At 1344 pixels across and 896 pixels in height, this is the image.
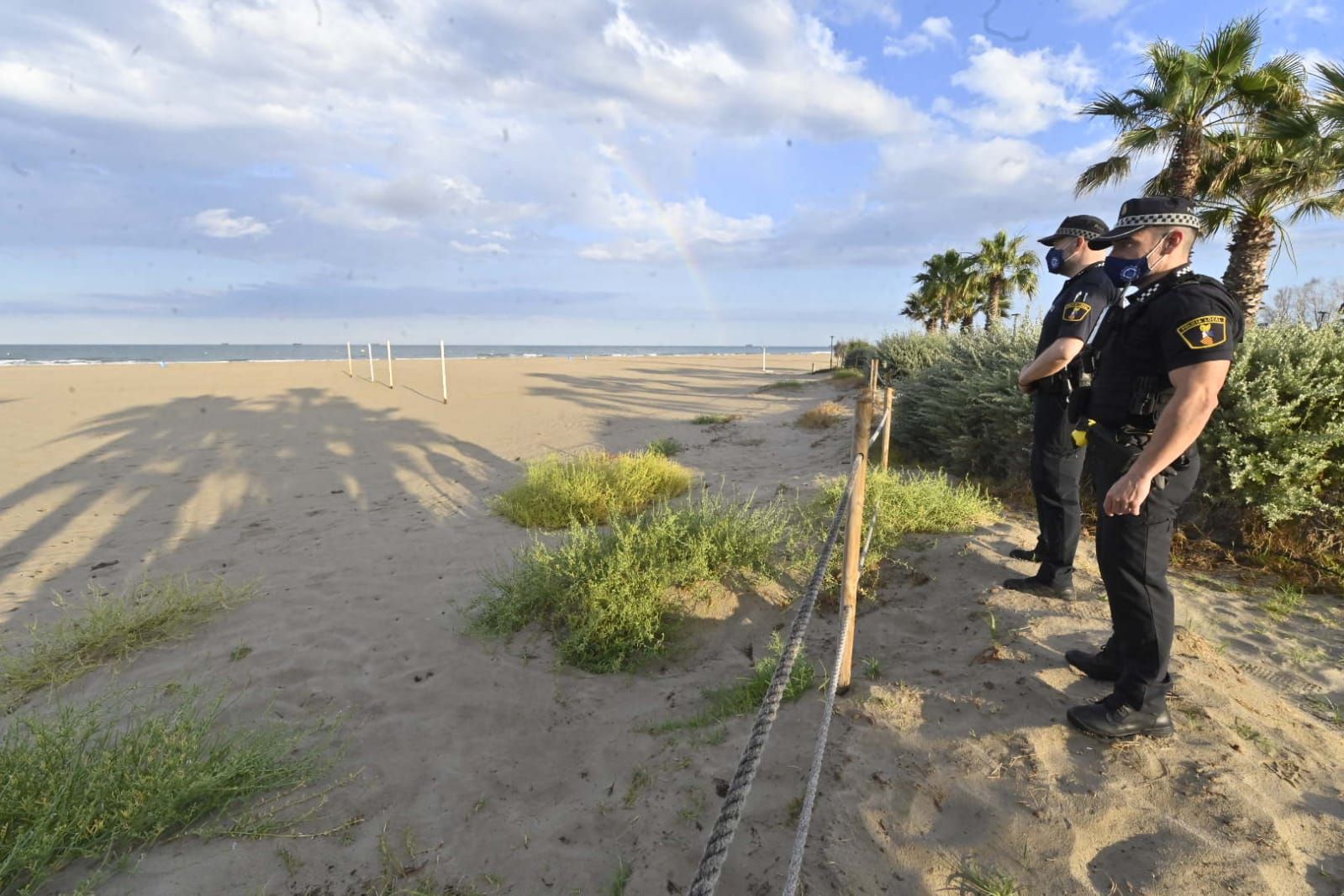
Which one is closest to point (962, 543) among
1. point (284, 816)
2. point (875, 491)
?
point (875, 491)

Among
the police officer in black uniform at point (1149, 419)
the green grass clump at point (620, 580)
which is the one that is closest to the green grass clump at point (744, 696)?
the green grass clump at point (620, 580)

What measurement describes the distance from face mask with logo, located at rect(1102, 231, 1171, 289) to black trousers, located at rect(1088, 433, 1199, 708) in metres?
0.69

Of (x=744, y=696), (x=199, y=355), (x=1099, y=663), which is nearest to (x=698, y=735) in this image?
(x=744, y=696)

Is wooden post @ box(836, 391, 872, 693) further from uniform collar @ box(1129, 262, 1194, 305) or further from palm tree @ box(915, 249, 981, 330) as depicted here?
palm tree @ box(915, 249, 981, 330)

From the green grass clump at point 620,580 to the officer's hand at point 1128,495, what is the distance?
2.34 metres

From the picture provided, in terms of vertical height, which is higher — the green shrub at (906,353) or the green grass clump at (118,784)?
the green shrub at (906,353)

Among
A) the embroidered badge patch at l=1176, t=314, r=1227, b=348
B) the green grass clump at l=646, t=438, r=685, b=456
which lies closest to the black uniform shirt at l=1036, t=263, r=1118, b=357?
the embroidered badge patch at l=1176, t=314, r=1227, b=348

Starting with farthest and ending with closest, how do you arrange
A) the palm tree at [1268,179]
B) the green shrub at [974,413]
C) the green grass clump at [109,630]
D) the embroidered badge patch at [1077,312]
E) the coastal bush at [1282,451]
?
the palm tree at [1268,179] → the green shrub at [974,413] → the coastal bush at [1282,451] → the green grass clump at [109,630] → the embroidered badge patch at [1077,312]

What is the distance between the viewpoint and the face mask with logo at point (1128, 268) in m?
2.38

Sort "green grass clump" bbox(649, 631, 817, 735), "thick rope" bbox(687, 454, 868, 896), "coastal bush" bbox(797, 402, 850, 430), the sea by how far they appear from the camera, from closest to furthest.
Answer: "thick rope" bbox(687, 454, 868, 896) → "green grass clump" bbox(649, 631, 817, 735) → "coastal bush" bbox(797, 402, 850, 430) → the sea

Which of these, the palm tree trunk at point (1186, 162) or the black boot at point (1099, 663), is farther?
the palm tree trunk at point (1186, 162)

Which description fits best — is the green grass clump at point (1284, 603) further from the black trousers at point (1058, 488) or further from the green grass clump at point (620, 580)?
the green grass clump at point (620, 580)

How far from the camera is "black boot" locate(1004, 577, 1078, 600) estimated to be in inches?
137

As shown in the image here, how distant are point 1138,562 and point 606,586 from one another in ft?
8.79
